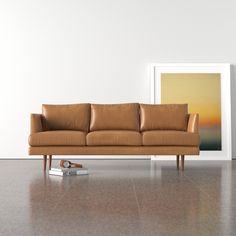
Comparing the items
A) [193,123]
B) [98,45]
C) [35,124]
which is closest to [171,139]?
[193,123]

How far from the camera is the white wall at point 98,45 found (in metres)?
7.06

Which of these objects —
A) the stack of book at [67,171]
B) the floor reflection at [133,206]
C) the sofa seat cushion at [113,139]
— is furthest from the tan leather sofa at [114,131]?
the floor reflection at [133,206]

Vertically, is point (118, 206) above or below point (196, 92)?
below

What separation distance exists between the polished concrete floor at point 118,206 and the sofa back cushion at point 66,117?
1591 millimetres

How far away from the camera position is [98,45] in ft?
23.4

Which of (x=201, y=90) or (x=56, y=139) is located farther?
(x=201, y=90)

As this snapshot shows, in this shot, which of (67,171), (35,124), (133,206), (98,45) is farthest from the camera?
(98,45)

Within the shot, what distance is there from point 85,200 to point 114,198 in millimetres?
205

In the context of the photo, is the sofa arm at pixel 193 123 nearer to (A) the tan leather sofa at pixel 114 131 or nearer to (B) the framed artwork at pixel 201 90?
(A) the tan leather sofa at pixel 114 131

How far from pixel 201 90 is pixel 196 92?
0.29 feet

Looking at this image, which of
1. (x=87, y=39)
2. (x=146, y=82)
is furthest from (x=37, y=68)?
(x=146, y=82)

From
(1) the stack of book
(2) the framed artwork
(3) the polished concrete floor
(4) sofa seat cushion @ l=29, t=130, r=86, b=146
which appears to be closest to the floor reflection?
(3) the polished concrete floor

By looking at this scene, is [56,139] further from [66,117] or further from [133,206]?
[133,206]

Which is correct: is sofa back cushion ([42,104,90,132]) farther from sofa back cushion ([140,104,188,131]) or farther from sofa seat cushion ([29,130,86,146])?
sofa back cushion ([140,104,188,131])
